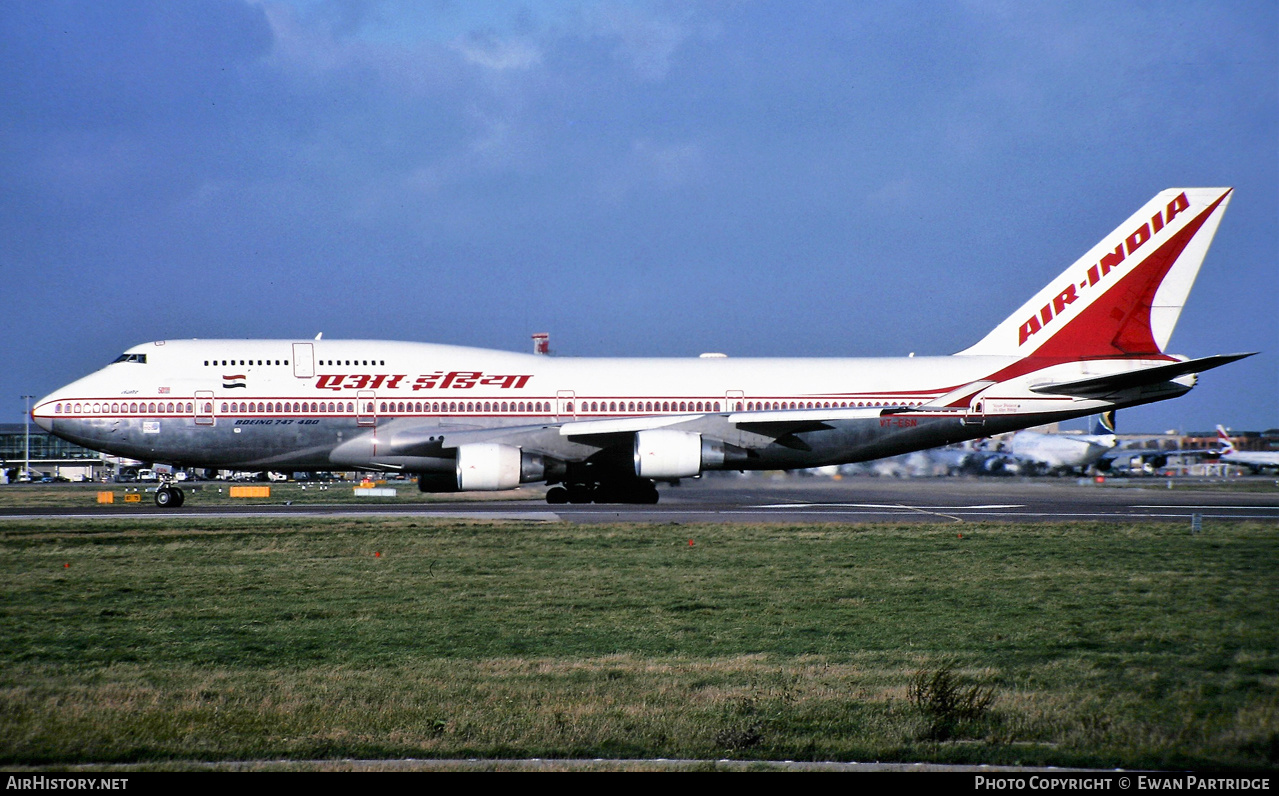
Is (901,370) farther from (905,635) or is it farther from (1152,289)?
(905,635)

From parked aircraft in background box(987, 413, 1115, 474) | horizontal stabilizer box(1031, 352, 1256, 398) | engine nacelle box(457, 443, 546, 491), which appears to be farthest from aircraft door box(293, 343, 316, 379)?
parked aircraft in background box(987, 413, 1115, 474)

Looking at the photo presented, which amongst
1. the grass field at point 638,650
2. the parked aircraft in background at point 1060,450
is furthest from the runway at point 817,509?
the parked aircraft in background at point 1060,450

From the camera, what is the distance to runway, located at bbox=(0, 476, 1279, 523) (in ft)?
88.9

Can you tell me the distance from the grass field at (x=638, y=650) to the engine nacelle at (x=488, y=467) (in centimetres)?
793

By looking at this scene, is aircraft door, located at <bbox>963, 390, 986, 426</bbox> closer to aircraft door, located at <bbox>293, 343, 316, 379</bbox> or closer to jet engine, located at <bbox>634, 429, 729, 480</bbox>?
jet engine, located at <bbox>634, 429, 729, 480</bbox>

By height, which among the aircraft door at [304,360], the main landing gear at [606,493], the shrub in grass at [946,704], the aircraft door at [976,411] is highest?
the aircraft door at [304,360]

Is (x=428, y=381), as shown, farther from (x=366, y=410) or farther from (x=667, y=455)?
(x=667, y=455)

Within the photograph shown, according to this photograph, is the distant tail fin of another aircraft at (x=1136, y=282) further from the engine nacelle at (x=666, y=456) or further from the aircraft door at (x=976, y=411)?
the engine nacelle at (x=666, y=456)

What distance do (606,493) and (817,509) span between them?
23.1 feet

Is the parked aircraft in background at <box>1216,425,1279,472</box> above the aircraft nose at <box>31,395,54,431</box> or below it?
below

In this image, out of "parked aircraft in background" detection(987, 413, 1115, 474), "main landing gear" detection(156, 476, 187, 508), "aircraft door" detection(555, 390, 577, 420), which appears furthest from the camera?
"parked aircraft in background" detection(987, 413, 1115, 474)

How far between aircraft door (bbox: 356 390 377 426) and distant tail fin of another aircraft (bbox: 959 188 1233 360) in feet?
69.7

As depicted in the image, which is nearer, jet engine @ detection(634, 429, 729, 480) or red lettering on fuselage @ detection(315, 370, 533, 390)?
jet engine @ detection(634, 429, 729, 480)

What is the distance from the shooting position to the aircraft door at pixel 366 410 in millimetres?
31609
